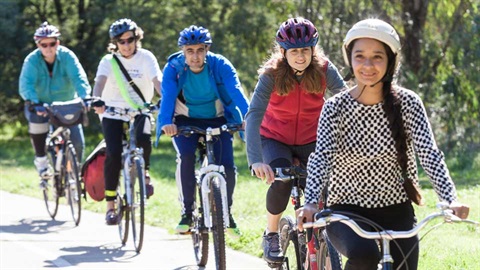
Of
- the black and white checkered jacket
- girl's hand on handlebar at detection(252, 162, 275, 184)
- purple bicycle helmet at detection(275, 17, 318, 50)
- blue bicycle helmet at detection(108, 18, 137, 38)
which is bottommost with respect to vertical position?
girl's hand on handlebar at detection(252, 162, 275, 184)

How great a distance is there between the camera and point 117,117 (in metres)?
10.8

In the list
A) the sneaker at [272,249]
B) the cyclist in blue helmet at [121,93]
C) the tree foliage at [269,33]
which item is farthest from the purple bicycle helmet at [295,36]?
the tree foliage at [269,33]

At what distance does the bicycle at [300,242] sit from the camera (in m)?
6.30

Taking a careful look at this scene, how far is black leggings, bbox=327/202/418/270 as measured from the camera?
16.9 feet

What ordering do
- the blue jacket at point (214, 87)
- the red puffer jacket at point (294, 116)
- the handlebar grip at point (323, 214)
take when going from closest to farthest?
the handlebar grip at point (323, 214) < the red puffer jacket at point (294, 116) < the blue jacket at point (214, 87)

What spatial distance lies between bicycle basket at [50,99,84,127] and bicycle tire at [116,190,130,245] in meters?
1.52

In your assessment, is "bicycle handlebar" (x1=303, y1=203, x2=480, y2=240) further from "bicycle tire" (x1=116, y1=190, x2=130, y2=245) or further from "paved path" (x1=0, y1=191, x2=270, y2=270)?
"bicycle tire" (x1=116, y1=190, x2=130, y2=245)

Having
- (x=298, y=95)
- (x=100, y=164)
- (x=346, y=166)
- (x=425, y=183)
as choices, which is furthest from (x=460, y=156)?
(x=346, y=166)

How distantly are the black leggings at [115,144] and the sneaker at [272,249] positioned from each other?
3.51 meters

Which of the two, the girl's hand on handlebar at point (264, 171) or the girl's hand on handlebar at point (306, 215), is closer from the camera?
the girl's hand on handlebar at point (306, 215)

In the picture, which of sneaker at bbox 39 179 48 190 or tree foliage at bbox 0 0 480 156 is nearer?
sneaker at bbox 39 179 48 190

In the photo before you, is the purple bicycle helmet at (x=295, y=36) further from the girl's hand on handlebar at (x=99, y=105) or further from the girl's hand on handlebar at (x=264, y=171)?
the girl's hand on handlebar at (x=99, y=105)

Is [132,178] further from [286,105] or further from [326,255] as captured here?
[326,255]

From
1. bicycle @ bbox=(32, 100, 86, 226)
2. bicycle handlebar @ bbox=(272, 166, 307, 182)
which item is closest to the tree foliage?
bicycle @ bbox=(32, 100, 86, 226)
